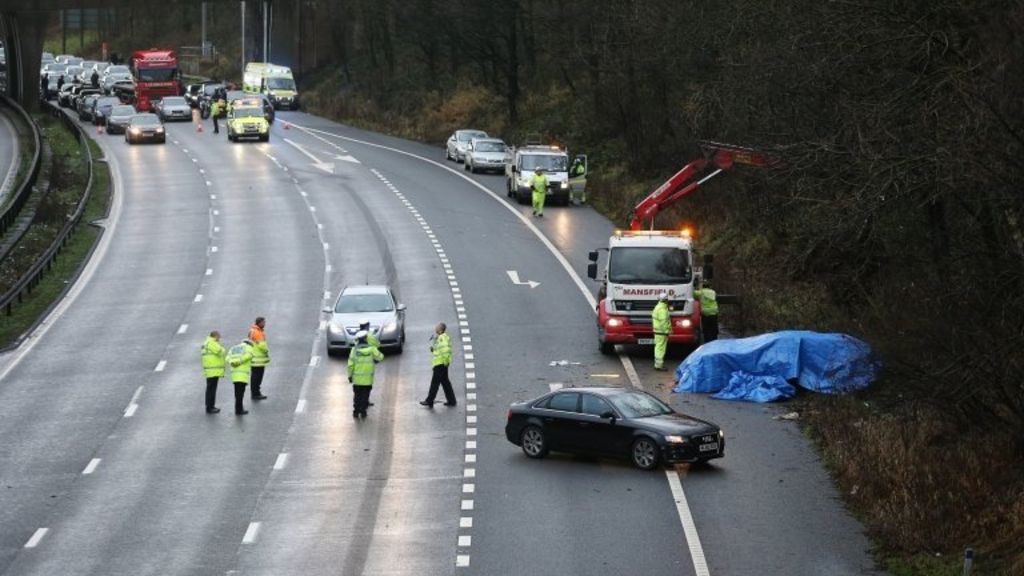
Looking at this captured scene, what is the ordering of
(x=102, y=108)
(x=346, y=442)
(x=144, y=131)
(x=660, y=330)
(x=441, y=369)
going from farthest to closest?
(x=102, y=108)
(x=144, y=131)
(x=660, y=330)
(x=441, y=369)
(x=346, y=442)

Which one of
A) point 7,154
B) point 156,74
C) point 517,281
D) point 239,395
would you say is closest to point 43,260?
point 517,281

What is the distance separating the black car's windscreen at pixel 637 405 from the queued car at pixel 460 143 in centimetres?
4473

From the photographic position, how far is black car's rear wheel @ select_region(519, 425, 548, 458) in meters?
28.0

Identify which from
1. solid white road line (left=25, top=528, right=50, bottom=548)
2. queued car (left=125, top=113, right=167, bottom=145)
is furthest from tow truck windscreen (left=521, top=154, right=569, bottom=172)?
solid white road line (left=25, top=528, right=50, bottom=548)

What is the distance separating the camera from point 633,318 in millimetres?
36375

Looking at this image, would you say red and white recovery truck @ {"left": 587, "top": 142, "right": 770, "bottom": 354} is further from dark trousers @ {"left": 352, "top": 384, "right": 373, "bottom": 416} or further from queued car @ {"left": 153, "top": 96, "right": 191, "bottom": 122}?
queued car @ {"left": 153, "top": 96, "right": 191, "bottom": 122}

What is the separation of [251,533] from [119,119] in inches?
2544

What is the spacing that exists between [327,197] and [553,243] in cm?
1300

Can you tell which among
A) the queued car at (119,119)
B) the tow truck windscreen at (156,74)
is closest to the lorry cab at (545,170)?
the queued car at (119,119)

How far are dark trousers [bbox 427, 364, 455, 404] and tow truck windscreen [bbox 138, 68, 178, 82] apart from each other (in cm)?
7039

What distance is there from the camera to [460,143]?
241 feet

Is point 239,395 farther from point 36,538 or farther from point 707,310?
point 707,310

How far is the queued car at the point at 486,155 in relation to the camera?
69812mm

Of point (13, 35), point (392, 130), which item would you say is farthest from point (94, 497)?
point (13, 35)
